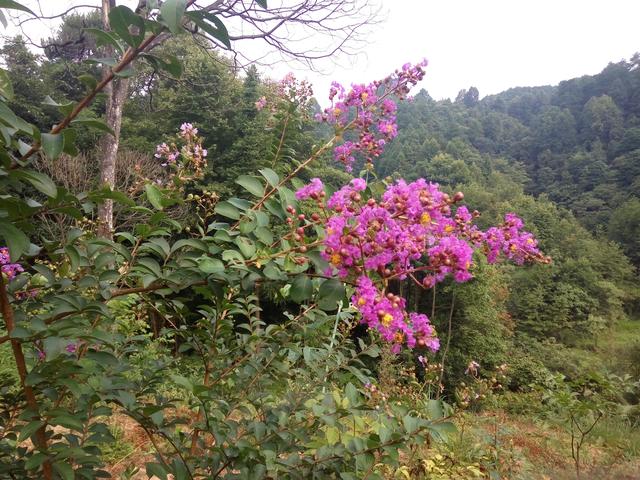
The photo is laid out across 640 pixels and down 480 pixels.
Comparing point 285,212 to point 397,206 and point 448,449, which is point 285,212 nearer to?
point 397,206

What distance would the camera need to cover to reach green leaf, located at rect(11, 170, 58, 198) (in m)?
0.60

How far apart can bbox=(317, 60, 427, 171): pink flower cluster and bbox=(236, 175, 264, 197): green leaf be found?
429 millimetres

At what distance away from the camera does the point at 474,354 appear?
10.1 m

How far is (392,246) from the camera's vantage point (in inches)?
28.2

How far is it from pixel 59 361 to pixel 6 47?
1499 centimetres

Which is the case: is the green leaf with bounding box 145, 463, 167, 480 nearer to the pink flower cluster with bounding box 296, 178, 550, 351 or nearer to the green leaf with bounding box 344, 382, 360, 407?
the green leaf with bounding box 344, 382, 360, 407

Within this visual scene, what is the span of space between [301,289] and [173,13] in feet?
1.54

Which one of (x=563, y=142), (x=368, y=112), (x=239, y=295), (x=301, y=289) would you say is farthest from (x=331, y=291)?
(x=563, y=142)

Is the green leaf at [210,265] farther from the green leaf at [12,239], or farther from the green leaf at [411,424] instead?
the green leaf at [411,424]

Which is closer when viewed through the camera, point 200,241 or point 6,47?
point 200,241

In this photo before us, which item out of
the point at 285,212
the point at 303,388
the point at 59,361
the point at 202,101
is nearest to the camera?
the point at 59,361

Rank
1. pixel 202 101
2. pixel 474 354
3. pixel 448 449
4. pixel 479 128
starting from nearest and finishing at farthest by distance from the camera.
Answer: pixel 448 449 < pixel 474 354 < pixel 202 101 < pixel 479 128

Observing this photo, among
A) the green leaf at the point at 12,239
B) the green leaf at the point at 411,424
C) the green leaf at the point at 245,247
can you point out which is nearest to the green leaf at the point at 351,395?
the green leaf at the point at 411,424

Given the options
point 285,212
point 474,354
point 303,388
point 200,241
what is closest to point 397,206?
point 285,212
